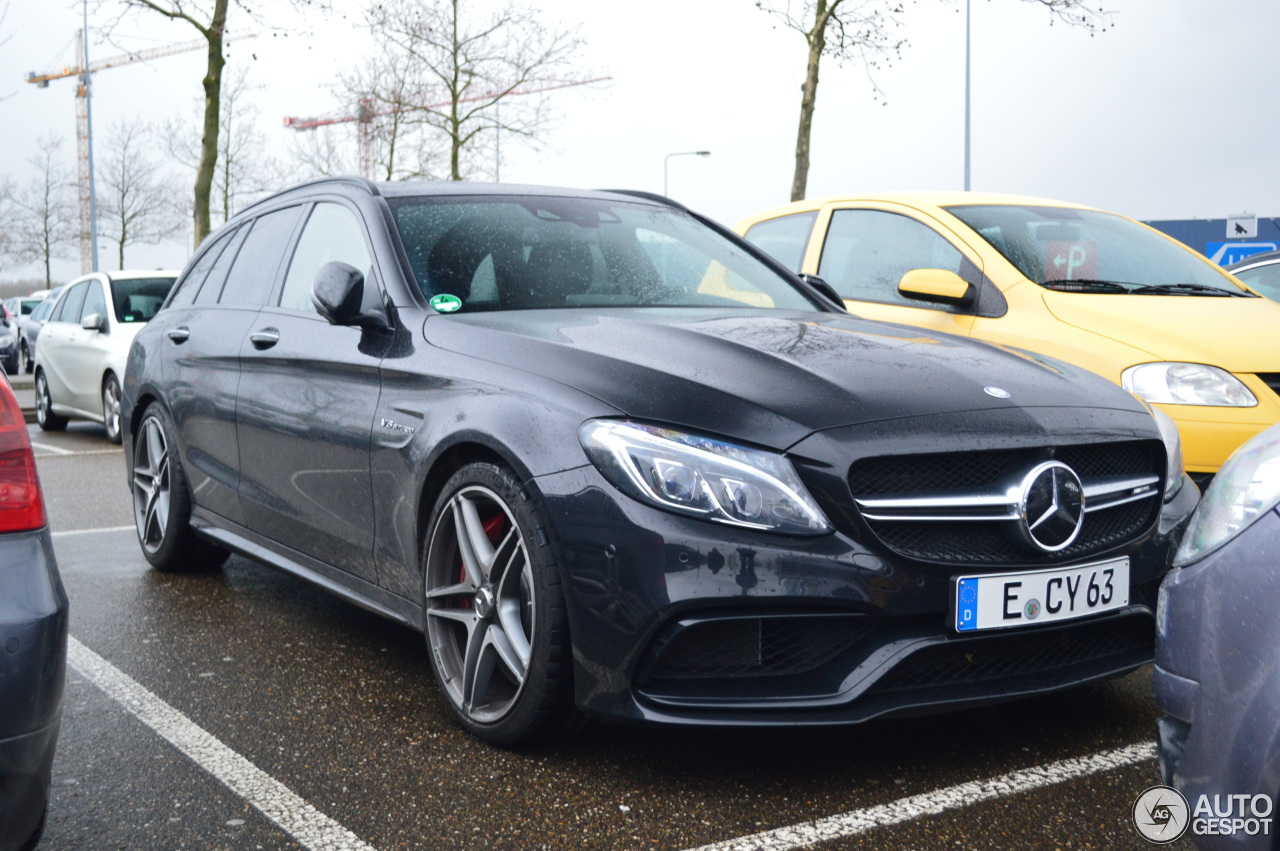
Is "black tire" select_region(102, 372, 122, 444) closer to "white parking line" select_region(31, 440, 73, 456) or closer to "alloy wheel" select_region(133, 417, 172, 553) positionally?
"white parking line" select_region(31, 440, 73, 456)

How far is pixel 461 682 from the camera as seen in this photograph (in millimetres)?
3361

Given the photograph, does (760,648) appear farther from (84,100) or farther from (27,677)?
(84,100)

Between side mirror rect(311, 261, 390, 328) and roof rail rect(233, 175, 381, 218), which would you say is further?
roof rail rect(233, 175, 381, 218)

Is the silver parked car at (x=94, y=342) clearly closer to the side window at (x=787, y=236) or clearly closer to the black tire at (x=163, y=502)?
the black tire at (x=163, y=502)

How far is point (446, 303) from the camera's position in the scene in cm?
371

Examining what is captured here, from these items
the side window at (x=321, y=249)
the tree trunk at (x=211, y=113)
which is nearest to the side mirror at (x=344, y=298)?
the side window at (x=321, y=249)

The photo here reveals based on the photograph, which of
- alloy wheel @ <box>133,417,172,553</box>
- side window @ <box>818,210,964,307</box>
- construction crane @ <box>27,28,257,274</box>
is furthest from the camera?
construction crane @ <box>27,28,257,274</box>

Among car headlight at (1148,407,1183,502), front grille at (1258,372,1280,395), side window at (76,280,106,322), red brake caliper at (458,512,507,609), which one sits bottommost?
red brake caliper at (458,512,507,609)

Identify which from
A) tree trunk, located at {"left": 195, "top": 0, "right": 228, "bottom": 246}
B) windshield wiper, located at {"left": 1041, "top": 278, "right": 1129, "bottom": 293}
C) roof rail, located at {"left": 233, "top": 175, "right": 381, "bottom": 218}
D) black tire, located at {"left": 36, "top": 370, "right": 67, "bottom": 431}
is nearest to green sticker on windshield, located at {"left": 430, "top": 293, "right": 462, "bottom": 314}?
roof rail, located at {"left": 233, "top": 175, "right": 381, "bottom": 218}

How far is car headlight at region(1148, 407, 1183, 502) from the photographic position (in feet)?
10.9

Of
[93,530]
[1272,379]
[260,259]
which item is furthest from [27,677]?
[93,530]

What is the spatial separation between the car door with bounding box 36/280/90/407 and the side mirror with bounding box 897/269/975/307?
941 cm

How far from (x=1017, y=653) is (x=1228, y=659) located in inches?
39.5

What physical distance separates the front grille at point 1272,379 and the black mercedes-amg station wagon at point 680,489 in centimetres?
146
